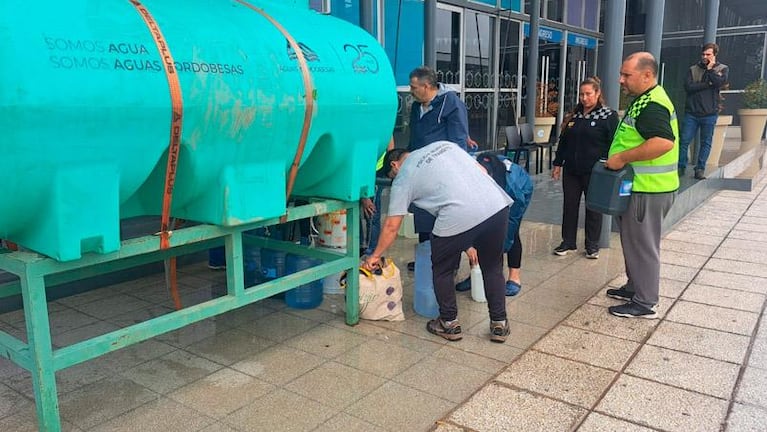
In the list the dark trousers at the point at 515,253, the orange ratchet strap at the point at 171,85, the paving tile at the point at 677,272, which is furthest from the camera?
the paving tile at the point at 677,272

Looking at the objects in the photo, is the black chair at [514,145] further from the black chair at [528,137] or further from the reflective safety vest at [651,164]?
the reflective safety vest at [651,164]

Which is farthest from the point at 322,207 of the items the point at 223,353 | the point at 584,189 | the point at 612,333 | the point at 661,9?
the point at 661,9

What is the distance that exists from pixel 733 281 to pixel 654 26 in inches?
110

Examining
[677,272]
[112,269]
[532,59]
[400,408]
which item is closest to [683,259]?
[677,272]

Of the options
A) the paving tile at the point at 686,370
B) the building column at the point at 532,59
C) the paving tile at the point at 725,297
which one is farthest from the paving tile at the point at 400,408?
the building column at the point at 532,59

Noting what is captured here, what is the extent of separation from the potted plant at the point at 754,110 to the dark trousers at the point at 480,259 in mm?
11133

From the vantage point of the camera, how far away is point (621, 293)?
4426 millimetres

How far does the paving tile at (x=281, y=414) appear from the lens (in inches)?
108

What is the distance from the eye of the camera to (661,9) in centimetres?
611

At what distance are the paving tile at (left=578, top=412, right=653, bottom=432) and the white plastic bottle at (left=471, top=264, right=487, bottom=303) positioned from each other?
1642 mm

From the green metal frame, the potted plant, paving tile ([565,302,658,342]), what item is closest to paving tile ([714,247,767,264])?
paving tile ([565,302,658,342])

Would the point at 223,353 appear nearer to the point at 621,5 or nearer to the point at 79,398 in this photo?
the point at 79,398

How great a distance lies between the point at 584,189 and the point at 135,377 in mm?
3939

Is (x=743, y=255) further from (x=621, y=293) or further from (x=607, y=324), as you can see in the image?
(x=607, y=324)
